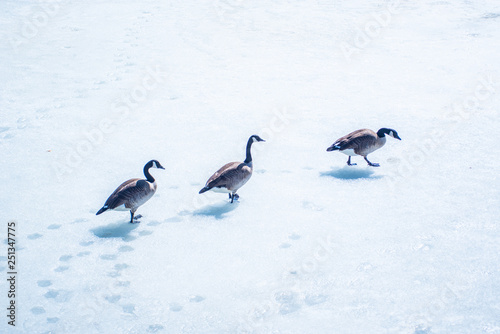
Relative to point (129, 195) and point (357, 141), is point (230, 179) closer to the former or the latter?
point (129, 195)

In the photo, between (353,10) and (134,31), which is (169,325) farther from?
(353,10)

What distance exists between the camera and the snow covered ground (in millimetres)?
5520

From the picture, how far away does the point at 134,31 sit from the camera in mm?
16078

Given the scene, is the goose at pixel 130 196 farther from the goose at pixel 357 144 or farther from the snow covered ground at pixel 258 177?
the goose at pixel 357 144

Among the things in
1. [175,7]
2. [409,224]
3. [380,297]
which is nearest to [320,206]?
[409,224]

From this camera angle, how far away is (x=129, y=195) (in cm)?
683

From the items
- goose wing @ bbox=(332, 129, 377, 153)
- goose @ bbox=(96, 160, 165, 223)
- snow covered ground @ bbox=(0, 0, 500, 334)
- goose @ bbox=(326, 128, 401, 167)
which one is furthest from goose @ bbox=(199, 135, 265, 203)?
goose wing @ bbox=(332, 129, 377, 153)

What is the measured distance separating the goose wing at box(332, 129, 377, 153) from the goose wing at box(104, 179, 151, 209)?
3.37 meters

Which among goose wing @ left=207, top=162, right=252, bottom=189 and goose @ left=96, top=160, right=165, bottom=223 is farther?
goose wing @ left=207, top=162, right=252, bottom=189

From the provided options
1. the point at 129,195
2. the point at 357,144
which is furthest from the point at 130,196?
the point at 357,144

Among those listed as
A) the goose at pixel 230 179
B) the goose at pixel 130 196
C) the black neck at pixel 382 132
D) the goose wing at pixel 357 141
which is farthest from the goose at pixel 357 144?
the goose at pixel 130 196

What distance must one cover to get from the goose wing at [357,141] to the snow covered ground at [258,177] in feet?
1.59

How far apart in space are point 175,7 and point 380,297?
16.1 m

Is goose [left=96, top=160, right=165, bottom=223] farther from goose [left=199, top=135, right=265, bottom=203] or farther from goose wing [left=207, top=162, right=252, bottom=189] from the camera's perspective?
goose wing [left=207, top=162, right=252, bottom=189]
